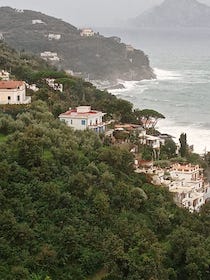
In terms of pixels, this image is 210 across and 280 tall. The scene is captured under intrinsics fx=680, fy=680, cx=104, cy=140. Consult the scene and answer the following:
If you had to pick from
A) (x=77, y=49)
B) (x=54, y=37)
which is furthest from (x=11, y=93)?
(x=54, y=37)

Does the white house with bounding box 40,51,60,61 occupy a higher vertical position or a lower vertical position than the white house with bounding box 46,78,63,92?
higher

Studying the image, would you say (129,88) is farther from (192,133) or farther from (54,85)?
(54,85)

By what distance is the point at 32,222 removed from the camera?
19.0 meters

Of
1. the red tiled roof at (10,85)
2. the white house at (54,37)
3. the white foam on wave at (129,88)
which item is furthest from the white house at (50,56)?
the red tiled roof at (10,85)

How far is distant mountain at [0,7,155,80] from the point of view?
9388 cm

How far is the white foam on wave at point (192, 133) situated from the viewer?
43.5 metres

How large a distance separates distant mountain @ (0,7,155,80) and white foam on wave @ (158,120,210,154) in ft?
128

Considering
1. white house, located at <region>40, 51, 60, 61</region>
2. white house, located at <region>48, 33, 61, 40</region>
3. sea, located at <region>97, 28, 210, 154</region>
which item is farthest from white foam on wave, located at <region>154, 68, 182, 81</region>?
white house, located at <region>48, 33, 61, 40</region>

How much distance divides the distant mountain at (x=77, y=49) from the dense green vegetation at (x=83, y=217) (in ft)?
215

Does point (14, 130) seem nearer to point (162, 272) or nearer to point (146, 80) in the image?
point (162, 272)

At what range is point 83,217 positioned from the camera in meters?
19.8

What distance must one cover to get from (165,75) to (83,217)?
76.6 metres

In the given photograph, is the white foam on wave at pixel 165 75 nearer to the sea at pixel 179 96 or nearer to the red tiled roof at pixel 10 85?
the sea at pixel 179 96

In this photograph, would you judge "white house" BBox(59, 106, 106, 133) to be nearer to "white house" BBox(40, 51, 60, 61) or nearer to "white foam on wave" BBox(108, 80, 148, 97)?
"white foam on wave" BBox(108, 80, 148, 97)
